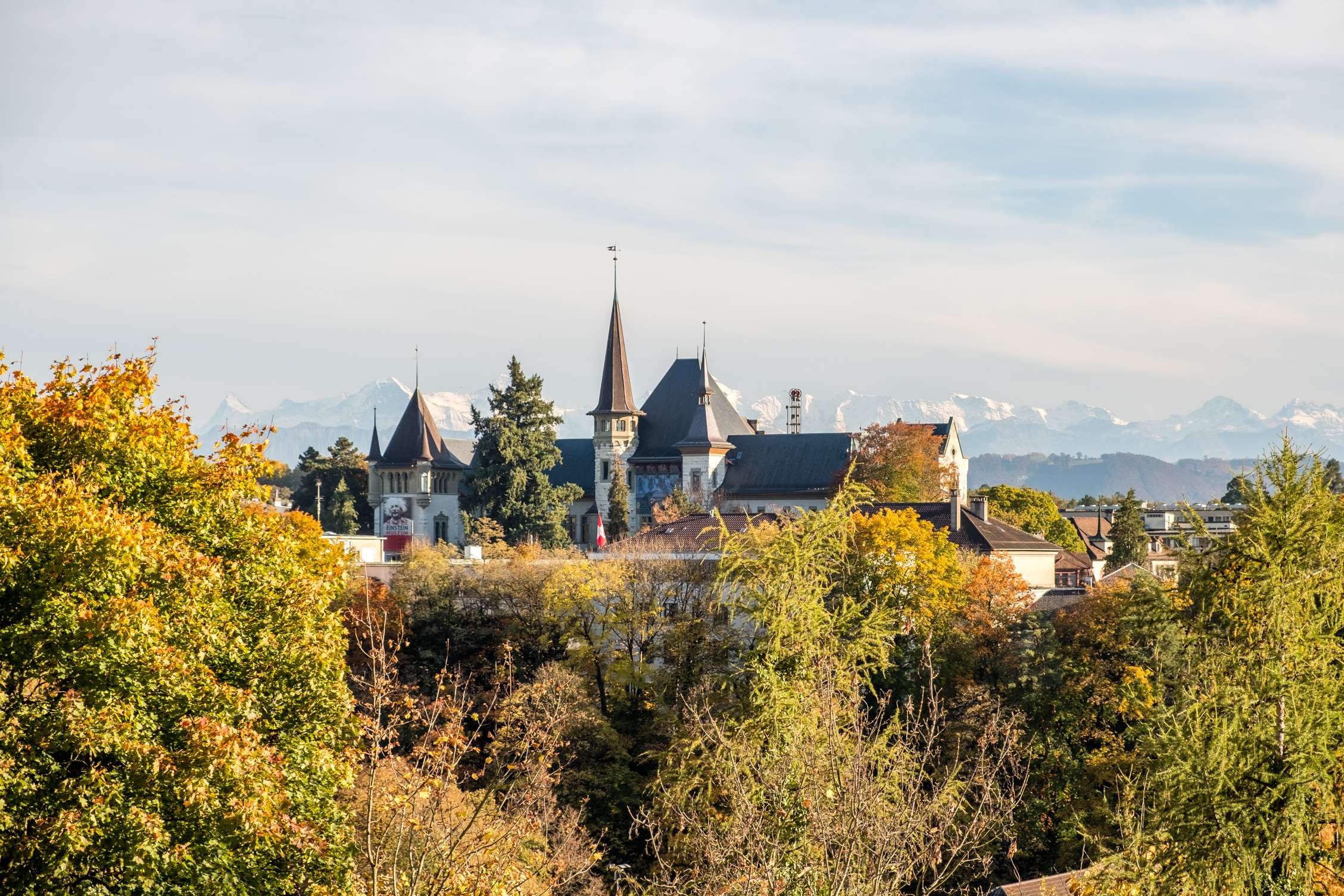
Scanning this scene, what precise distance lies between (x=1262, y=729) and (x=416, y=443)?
255 ft

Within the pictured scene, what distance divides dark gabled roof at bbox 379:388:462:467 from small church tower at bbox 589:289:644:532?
29.5 feet

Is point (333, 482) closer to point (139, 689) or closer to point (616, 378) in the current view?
point (616, 378)

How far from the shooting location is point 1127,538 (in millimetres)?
69812

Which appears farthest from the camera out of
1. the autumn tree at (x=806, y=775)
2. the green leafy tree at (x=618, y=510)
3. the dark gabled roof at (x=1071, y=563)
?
the green leafy tree at (x=618, y=510)

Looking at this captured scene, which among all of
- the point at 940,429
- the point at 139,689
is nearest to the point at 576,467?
the point at 940,429

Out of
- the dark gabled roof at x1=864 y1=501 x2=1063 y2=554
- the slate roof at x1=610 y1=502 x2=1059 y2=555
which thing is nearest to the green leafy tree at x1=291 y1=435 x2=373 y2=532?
the slate roof at x1=610 y1=502 x2=1059 y2=555

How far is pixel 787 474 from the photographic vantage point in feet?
281

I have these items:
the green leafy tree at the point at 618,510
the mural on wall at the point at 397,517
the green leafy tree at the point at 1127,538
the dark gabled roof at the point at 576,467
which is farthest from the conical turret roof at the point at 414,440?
the green leafy tree at the point at 1127,538

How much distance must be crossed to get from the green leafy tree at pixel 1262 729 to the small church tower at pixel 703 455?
68648 mm

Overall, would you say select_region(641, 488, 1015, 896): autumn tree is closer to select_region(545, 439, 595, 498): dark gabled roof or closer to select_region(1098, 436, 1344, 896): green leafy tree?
select_region(1098, 436, 1344, 896): green leafy tree

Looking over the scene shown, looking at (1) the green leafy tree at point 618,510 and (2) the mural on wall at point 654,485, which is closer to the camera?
(1) the green leafy tree at point 618,510

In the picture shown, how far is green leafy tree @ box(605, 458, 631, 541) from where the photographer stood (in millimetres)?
81312

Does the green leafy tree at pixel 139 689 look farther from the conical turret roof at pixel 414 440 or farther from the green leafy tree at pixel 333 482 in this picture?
the conical turret roof at pixel 414 440

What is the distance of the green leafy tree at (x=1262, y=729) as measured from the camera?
15.5 m
